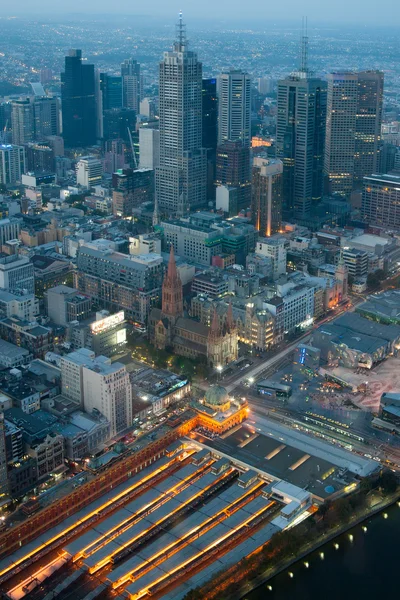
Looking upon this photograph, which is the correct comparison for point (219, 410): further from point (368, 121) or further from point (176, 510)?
point (368, 121)

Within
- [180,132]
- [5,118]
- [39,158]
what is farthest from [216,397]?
[5,118]

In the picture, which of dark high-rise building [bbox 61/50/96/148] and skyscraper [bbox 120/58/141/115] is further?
skyscraper [bbox 120/58/141/115]

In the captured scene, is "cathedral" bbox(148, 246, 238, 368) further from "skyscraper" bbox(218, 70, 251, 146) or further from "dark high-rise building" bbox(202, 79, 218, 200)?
"skyscraper" bbox(218, 70, 251, 146)

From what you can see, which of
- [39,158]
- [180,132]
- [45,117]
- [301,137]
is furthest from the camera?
[45,117]

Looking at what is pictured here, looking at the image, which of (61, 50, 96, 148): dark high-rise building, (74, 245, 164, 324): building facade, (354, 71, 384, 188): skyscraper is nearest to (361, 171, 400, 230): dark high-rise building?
(354, 71, 384, 188): skyscraper

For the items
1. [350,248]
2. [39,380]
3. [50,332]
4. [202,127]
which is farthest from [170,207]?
[39,380]

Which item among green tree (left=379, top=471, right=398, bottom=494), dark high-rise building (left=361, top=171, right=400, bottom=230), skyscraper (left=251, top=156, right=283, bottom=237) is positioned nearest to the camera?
green tree (left=379, top=471, right=398, bottom=494)
